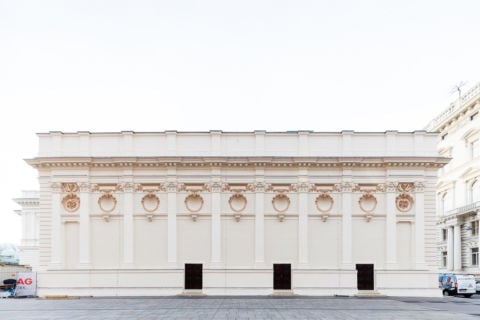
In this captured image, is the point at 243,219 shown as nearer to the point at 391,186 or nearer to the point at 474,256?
the point at 391,186

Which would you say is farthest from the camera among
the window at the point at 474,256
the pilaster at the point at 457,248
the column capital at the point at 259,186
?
the pilaster at the point at 457,248

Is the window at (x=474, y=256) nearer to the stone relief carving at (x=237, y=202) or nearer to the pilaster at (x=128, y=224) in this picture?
the stone relief carving at (x=237, y=202)

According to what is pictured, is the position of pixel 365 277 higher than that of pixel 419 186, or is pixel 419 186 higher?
pixel 419 186

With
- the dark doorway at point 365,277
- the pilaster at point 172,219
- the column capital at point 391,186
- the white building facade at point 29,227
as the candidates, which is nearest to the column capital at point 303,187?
the column capital at point 391,186

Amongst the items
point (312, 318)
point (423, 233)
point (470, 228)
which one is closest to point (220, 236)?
point (423, 233)

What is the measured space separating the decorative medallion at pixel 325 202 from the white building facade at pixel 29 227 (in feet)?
135

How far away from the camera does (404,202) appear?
44.6 meters

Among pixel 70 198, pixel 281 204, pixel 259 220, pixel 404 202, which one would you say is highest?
pixel 70 198

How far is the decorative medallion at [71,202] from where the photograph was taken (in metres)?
44.8

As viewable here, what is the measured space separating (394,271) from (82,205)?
21334 mm

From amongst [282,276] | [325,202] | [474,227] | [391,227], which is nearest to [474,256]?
[474,227]

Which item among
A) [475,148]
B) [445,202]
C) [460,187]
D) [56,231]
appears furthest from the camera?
[445,202]

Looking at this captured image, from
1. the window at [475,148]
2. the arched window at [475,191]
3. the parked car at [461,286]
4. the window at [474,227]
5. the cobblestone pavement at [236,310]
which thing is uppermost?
the window at [475,148]

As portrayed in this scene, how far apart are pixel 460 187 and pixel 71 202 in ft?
132
